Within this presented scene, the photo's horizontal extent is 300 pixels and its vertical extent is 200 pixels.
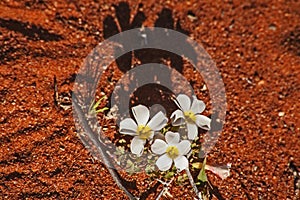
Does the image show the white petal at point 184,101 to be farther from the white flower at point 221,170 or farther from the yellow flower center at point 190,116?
the white flower at point 221,170

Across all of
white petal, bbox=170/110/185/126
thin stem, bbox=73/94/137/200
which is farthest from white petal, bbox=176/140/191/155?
thin stem, bbox=73/94/137/200

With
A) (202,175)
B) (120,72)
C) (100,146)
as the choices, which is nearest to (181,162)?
(202,175)

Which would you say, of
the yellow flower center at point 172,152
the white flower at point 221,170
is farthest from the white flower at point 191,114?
the white flower at point 221,170

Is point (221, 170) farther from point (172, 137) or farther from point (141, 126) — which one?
point (141, 126)

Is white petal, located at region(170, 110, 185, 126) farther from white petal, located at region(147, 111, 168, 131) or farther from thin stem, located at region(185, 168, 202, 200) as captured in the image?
thin stem, located at region(185, 168, 202, 200)

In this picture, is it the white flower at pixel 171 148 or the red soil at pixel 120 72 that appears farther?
the red soil at pixel 120 72

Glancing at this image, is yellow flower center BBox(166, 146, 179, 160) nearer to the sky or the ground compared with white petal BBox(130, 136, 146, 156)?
nearer to the ground

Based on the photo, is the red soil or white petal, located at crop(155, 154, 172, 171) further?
the red soil
